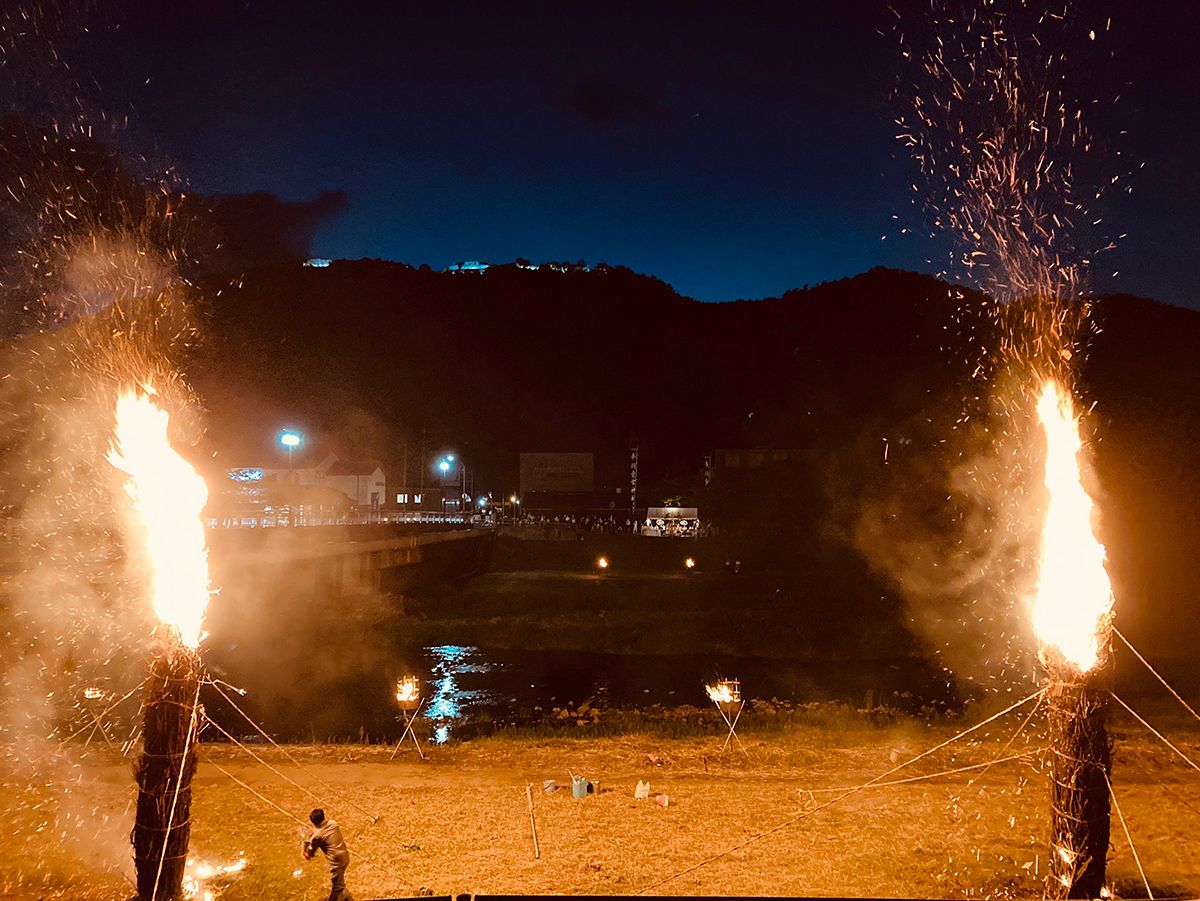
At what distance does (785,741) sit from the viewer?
18016 mm

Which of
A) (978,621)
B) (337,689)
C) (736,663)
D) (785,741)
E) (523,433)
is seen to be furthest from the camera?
(523,433)

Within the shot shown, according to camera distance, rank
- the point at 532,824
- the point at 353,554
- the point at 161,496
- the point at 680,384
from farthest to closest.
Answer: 1. the point at 680,384
2. the point at 353,554
3. the point at 532,824
4. the point at 161,496

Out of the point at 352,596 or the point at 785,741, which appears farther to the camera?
the point at 352,596

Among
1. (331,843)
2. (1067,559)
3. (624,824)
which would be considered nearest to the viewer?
(1067,559)

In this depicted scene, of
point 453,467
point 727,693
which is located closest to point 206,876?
point 727,693

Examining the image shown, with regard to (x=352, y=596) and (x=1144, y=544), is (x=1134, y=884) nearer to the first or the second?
(x=1144, y=544)

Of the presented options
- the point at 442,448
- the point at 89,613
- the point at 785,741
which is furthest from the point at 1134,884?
the point at 442,448

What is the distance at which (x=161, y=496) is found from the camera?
30.2ft

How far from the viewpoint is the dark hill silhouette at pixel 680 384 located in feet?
117

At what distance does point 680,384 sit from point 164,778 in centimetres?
14472

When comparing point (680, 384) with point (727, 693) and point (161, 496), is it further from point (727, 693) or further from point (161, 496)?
point (161, 496)

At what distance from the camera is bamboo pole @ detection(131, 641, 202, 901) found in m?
8.62

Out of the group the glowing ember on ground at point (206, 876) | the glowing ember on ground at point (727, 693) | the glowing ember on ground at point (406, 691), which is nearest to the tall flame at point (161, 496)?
the glowing ember on ground at point (206, 876)

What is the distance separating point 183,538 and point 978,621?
122 feet
